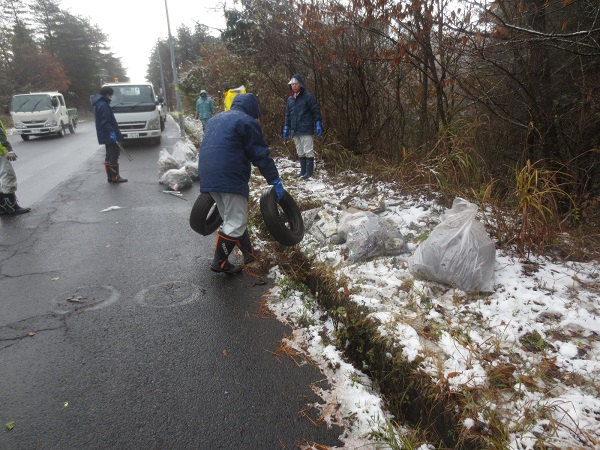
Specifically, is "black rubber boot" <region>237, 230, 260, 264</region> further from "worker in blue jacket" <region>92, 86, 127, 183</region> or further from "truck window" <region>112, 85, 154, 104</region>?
"truck window" <region>112, 85, 154, 104</region>

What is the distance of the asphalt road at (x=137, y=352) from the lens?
7.35 feet

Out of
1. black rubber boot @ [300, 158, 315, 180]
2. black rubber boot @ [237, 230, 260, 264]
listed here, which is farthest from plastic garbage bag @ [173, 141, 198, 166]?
black rubber boot @ [237, 230, 260, 264]

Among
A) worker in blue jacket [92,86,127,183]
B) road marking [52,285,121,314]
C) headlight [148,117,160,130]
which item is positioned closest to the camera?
road marking [52,285,121,314]

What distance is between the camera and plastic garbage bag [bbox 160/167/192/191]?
7.89 metres

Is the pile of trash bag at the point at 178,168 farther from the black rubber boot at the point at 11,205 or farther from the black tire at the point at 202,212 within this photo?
the black tire at the point at 202,212

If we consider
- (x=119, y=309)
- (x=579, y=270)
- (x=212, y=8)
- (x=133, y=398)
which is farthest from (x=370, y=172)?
(x=212, y=8)

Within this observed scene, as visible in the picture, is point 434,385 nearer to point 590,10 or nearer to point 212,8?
point 590,10

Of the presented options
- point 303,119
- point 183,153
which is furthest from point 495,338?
point 183,153

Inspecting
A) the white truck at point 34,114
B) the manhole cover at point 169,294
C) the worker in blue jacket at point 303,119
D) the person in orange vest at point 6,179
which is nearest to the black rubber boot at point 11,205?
the person in orange vest at point 6,179

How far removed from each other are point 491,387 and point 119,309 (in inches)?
121

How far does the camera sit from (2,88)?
3147 centimetres

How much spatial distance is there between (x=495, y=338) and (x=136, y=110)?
13.5 metres

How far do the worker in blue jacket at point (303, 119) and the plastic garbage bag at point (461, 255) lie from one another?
4.05m

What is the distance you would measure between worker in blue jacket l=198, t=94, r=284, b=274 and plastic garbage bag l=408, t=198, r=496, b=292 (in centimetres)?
178
